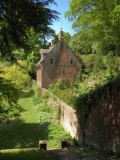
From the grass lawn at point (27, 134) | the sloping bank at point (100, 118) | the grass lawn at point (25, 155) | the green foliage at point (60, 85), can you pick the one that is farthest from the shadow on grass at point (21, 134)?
the green foliage at point (60, 85)

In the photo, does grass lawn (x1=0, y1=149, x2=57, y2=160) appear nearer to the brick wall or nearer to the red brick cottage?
the brick wall

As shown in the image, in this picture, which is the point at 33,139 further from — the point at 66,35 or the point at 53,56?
the point at 66,35

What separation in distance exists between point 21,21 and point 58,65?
32034 mm

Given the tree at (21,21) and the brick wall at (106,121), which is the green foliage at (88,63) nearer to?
the brick wall at (106,121)

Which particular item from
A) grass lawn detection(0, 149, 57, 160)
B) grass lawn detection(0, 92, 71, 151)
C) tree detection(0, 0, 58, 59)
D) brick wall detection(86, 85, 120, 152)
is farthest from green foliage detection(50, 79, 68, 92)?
tree detection(0, 0, 58, 59)

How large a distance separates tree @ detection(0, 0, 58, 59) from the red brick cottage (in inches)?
1197

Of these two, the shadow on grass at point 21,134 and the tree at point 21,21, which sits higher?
the tree at point 21,21

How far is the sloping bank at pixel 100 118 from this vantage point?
→ 12.3 m

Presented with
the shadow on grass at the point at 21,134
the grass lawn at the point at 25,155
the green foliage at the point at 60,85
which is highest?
the green foliage at the point at 60,85

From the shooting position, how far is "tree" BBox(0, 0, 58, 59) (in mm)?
10703

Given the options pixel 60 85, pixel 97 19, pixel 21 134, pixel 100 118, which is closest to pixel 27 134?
pixel 21 134

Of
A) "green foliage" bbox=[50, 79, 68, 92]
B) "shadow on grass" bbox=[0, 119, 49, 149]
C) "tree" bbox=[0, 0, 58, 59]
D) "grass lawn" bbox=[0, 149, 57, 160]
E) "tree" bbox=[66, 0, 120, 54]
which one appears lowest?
"grass lawn" bbox=[0, 149, 57, 160]

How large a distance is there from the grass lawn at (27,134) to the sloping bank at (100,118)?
2.98 m

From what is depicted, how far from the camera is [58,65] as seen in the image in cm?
4316
